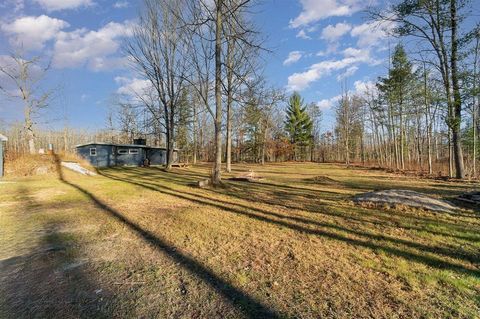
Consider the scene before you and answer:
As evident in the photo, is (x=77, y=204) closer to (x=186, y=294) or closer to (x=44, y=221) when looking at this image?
(x=44, y=221)

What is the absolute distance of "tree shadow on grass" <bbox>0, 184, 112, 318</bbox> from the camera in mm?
2340

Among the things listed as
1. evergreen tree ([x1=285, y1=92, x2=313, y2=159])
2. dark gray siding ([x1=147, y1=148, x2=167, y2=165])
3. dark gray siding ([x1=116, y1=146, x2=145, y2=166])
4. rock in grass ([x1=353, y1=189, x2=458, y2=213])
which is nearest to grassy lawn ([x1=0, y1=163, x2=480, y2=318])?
rock in grass ([x1=353, y1=189, x2=458, y2=213])

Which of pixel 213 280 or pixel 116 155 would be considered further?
pixel 116 155

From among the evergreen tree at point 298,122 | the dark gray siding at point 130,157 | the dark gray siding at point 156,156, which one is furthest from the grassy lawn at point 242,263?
the evergreen tree at point 298,122

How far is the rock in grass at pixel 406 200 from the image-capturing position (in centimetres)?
572

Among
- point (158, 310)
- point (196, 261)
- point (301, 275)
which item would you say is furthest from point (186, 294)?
point (301, 275)

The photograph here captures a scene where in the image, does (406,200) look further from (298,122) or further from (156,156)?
(298,122)

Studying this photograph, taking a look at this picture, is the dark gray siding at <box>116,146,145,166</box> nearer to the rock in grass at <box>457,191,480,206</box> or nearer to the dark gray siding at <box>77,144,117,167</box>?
the dark gray siding at <box>77,144,117,167</box>

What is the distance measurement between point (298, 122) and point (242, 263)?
129 feet

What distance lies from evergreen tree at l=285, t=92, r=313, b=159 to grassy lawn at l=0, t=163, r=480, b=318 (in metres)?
35.9

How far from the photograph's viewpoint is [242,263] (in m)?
3.24

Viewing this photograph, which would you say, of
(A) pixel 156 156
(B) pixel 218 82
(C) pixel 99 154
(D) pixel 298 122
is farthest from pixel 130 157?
(D) pixel 298 122

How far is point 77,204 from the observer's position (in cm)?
705

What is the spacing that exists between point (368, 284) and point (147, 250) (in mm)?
2926
